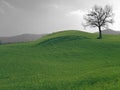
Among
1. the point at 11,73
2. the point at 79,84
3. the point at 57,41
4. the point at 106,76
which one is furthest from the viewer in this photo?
the point at 57,41

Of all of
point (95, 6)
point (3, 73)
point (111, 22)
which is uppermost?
point (95, 6)

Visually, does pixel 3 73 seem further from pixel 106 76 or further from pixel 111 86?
pixel 111 86

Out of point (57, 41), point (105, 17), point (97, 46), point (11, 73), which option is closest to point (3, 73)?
point (11, 73)

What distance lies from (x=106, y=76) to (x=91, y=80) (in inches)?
87.8

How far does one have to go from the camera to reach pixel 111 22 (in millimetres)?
107125

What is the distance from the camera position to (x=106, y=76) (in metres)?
30.0

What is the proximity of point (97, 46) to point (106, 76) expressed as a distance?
1794 inches

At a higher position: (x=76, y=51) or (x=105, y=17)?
(x=105, y=17)

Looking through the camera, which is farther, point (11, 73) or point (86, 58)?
point (86, 58)

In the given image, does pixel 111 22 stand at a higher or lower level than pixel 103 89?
higher

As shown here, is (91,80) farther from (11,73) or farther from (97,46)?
(97,46)

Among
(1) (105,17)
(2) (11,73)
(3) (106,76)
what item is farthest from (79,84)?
(1) (105,17)

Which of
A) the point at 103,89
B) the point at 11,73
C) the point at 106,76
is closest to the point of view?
the point at 103,89

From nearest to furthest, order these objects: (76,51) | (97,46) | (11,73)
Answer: (11,73) < (76,51) < (97,46)
